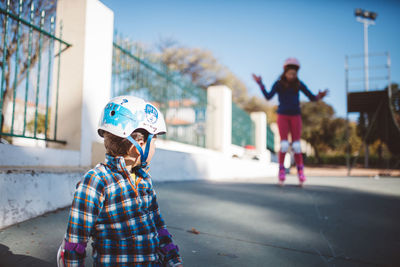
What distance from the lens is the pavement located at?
1965 millimetres

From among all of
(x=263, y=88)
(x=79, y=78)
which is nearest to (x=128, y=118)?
(x=79, y=78)

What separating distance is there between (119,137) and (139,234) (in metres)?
0.47

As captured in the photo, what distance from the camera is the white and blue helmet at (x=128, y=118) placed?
1.41 meters

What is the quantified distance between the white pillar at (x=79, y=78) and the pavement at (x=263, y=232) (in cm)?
116

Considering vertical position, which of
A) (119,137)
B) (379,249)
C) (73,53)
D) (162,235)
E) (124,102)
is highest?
(73,53)

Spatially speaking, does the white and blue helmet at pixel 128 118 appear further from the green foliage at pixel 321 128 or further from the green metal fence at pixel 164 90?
the green foliage at pixel 321 128

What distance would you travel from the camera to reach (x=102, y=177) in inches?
50.9

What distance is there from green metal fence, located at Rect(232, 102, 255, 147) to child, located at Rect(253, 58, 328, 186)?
6247 millimetres

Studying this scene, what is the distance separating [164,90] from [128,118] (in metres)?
5.20

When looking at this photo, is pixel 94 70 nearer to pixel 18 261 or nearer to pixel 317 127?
pixel 18 261

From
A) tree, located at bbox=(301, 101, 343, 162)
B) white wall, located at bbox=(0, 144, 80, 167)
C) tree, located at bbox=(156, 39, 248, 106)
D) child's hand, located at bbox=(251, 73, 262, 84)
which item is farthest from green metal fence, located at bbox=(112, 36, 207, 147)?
tree, located at bbox=(301, 101, 343, 162)

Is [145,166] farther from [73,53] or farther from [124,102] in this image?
[73,53]

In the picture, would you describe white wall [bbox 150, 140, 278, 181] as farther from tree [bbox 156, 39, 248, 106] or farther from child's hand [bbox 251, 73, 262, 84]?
tree [bbox 156, 39, 248, 106]

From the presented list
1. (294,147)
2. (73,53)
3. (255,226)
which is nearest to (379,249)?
(255,226)
